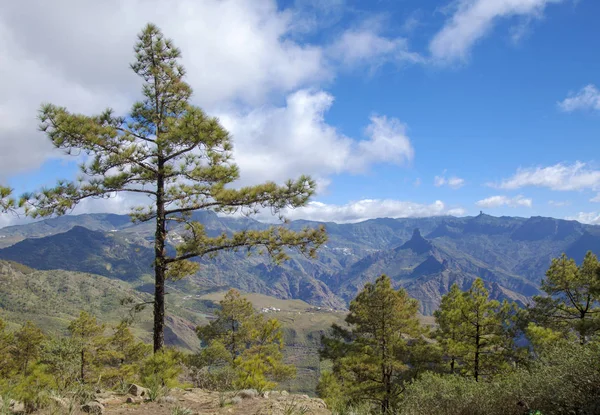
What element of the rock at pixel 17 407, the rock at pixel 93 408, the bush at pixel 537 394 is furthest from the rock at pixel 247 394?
the rock at pixel 17 407

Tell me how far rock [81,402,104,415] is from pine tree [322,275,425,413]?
16.9 m

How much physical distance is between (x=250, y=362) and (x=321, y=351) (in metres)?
16.2

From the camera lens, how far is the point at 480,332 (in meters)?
22.4

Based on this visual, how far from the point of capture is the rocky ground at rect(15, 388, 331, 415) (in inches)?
290

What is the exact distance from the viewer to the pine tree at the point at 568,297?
806 inches

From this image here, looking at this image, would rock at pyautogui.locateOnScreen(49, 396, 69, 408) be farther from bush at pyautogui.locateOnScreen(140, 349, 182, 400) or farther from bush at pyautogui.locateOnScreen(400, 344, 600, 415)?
bush at pyautogui.locateOnScreen(400, 344, 600, 415)

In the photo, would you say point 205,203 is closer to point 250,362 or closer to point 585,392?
point 250,362

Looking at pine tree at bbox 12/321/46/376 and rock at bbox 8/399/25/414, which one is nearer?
rock at bbox 8/399/25/414

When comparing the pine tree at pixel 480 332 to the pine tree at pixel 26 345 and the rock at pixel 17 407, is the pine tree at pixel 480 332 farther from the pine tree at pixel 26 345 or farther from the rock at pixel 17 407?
the pine tree at pixel 26 345

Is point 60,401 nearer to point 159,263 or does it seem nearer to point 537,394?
point 159,263

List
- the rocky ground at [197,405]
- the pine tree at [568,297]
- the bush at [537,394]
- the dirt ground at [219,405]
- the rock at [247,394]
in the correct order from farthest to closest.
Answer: the pine tree at [568,297]
the rock at [247,394]
the dirt ground at [219,405]
the rocky ground at [197,405]
the bush at [537,394]

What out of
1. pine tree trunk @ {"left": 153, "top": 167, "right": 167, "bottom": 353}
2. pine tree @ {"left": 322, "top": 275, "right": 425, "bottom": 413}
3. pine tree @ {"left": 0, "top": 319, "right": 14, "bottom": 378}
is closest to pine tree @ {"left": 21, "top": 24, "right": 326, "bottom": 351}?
pine tree trunk @ {"left": 153, "top": 167, "right": 167, "bottom": 353}

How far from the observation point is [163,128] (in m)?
13.5

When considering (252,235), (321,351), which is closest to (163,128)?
(252,235)
